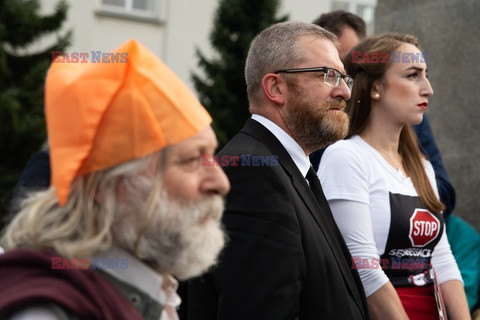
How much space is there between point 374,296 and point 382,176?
61 cm

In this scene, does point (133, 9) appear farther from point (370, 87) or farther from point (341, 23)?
point (370, 87)

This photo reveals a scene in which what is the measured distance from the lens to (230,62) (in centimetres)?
1858

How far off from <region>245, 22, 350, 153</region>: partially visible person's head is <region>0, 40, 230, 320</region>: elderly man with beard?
1.47 metres

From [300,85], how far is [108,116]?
5.99ft

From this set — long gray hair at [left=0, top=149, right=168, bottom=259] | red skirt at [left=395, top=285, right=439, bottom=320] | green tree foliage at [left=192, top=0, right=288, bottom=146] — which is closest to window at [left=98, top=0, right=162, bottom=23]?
green tree foliage at [left=192, top=0, right=288, bottom=146]

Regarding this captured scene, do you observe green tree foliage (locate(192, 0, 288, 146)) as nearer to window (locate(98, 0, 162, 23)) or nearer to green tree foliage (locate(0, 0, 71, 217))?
window (locate(98, 0, 162, 23))

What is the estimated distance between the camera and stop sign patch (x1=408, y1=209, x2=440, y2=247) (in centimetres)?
391

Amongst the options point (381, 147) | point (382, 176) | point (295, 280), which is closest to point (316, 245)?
point (295, 280)

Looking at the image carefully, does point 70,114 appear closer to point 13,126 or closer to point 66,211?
point 66,211

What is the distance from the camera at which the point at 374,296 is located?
375 cm

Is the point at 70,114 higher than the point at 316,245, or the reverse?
the point at 70,114

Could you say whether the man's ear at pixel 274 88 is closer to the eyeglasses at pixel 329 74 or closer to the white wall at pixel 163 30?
the eyeglasses at pixel 329 74

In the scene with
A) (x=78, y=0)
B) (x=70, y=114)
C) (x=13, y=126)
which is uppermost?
(x=70, y=114)

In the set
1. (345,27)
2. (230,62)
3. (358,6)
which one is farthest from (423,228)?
(358,6)
